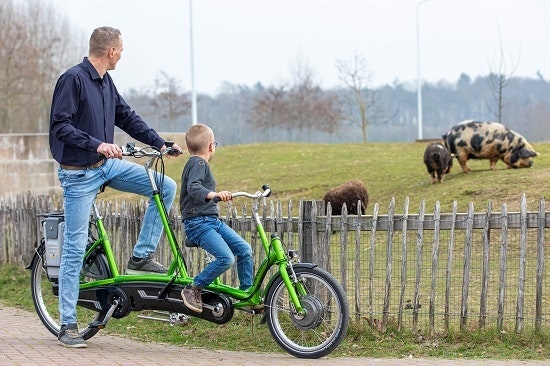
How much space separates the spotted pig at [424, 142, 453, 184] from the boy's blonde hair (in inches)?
529

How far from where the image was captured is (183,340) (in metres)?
8.40

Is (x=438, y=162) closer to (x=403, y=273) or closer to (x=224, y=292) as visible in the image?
(x=403, y=273)

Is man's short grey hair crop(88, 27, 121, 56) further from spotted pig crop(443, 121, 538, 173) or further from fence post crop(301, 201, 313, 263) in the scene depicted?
spotted pig crop(443, 121, 538, 173)

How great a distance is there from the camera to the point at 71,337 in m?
7.71

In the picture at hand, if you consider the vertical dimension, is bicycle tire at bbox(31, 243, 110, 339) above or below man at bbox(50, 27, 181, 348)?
→ below

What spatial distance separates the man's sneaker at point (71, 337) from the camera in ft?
25.3

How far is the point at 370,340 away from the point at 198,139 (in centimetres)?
222

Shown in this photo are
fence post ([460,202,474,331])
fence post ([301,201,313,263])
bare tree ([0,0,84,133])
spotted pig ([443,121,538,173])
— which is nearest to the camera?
fence post ([460,202,474,331])

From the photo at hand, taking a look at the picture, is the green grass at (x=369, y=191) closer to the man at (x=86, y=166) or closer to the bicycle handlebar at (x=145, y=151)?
the man at (x=86, y=166)

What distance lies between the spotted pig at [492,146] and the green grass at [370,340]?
1284 cm

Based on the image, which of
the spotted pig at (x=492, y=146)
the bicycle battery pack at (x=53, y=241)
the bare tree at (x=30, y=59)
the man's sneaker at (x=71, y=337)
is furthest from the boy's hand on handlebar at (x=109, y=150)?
the bare tree at (x=30, y=59)

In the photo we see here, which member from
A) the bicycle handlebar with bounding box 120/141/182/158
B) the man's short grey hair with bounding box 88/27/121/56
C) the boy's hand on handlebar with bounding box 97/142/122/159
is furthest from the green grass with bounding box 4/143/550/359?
the man's short grey hair with bounding box 88/27/121/56

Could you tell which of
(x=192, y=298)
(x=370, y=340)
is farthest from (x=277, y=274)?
(x=370, y=340)

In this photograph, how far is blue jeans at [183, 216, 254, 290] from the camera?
739 centimetres
